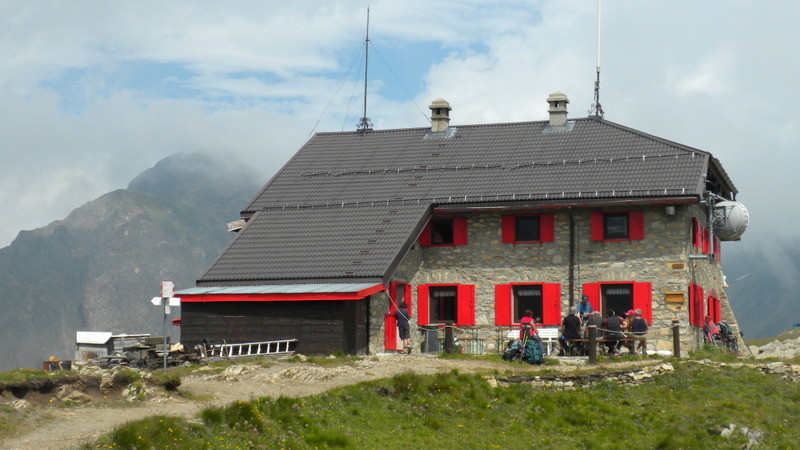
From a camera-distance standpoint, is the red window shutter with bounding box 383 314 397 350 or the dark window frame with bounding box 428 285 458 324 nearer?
the red window shutter with bounding box 383 314 397 350

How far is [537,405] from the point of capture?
25.8 metres

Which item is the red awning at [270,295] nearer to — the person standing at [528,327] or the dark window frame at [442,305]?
the dark window frame at [442,305]

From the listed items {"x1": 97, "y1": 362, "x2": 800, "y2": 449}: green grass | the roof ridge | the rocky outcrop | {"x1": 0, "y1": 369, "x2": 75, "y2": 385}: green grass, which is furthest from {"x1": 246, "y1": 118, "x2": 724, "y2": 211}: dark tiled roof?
{"x1": 0, "y1": 369, "x2": 75, "y2": 385}: green grass

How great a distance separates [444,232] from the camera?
36656 millimetres

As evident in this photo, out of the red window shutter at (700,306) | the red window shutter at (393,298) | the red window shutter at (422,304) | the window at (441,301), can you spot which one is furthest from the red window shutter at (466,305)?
the red window shutter at (700,306)

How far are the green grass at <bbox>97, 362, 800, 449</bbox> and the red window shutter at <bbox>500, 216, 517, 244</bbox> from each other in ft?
25.5

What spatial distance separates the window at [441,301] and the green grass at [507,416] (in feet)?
26.6

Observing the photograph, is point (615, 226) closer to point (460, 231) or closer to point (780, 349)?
point (460, 231)

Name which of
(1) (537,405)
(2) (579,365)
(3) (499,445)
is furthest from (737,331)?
(3) (499,445)

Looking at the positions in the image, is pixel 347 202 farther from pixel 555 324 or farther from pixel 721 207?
pixel 721 207

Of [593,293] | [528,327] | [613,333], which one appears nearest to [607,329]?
[613,333]

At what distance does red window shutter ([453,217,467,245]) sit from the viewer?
119 feet

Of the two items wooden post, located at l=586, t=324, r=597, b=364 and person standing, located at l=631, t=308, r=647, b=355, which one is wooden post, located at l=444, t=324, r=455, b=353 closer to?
wooden post, located at l=586, t=324, r=597, b=364

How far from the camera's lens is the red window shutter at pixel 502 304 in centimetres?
3531
